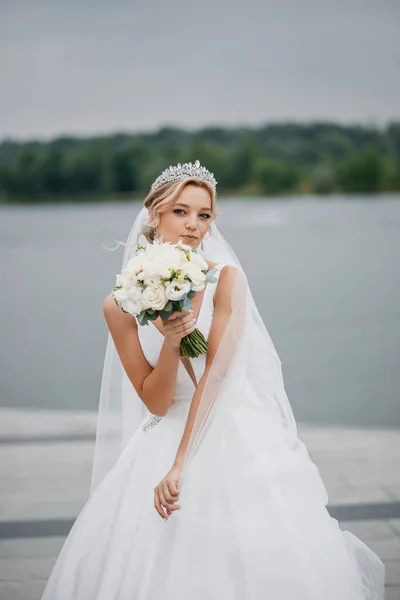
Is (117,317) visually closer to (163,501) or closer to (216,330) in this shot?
(216,330)

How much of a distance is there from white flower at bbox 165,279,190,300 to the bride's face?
38 centimetres

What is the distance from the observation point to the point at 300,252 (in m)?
8.16

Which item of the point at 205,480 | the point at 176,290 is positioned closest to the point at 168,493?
the point at 205,480

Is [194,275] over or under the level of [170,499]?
over

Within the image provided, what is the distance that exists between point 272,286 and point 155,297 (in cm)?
610

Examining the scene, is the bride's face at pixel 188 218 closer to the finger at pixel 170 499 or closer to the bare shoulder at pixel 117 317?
the bare shoulder at pixel 117 317

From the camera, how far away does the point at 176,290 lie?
6.49 ft

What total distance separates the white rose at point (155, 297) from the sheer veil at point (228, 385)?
1.08ft

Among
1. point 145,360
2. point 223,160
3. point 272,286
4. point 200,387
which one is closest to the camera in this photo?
point 200,387

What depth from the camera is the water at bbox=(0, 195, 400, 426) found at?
7.21m

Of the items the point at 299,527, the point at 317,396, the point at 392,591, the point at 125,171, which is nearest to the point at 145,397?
the point at 299,527

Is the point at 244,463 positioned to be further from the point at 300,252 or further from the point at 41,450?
the point at 300,252

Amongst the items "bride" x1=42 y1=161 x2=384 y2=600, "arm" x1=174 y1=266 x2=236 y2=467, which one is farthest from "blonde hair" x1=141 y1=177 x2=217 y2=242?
"arm" x1=174 y1=266 x2=236 y2=467

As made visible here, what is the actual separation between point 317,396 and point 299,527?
4.70 metres
